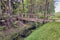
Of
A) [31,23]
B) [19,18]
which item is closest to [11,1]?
[19,18]

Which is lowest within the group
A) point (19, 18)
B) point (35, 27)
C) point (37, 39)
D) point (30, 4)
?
point (37, 39)

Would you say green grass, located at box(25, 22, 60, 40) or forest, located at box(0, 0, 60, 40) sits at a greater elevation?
forest, located at box(0, 0, 60, 40)

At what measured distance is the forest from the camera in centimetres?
191

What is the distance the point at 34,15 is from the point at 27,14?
0.33 ft

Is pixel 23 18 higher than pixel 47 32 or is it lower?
higher

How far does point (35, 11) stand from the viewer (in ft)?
6.63

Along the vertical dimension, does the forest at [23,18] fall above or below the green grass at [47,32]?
above

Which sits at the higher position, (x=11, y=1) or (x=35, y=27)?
(x=11, y=1)

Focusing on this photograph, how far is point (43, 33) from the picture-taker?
1.98 metres

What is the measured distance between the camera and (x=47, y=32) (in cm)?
197

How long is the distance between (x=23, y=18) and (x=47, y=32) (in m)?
0.39

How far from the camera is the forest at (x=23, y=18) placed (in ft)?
6.26

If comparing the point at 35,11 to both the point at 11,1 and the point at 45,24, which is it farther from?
the point at 11,1

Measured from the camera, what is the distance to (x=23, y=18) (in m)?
1.98
